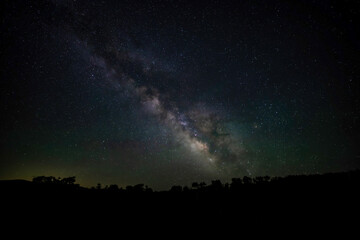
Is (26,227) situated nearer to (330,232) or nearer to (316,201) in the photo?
(330,232)

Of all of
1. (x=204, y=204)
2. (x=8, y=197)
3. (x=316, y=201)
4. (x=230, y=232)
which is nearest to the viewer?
(x=230, y=232)

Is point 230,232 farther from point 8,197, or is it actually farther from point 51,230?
point 8,197

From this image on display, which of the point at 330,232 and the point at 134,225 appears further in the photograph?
the point at 134,225

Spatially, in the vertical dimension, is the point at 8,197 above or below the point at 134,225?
above

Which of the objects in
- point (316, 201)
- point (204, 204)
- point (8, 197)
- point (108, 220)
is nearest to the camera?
point (108, 220)

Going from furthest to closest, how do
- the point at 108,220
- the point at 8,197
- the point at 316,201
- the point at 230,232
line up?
1. the point at 316,201
2. the point at 8,197
3. the point at 108,220
4. the point at 230,232

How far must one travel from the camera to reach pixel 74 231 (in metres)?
13.9

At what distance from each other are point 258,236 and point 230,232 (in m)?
2.01

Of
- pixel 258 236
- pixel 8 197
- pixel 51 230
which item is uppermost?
pixel 8 197

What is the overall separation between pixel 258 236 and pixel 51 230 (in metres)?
14.8

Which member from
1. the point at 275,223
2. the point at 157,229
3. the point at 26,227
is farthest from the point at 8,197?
the point at 275,223

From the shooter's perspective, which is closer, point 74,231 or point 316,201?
point 74,231

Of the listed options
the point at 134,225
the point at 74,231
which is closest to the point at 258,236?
the point at 134,225

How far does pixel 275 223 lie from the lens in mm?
15602
